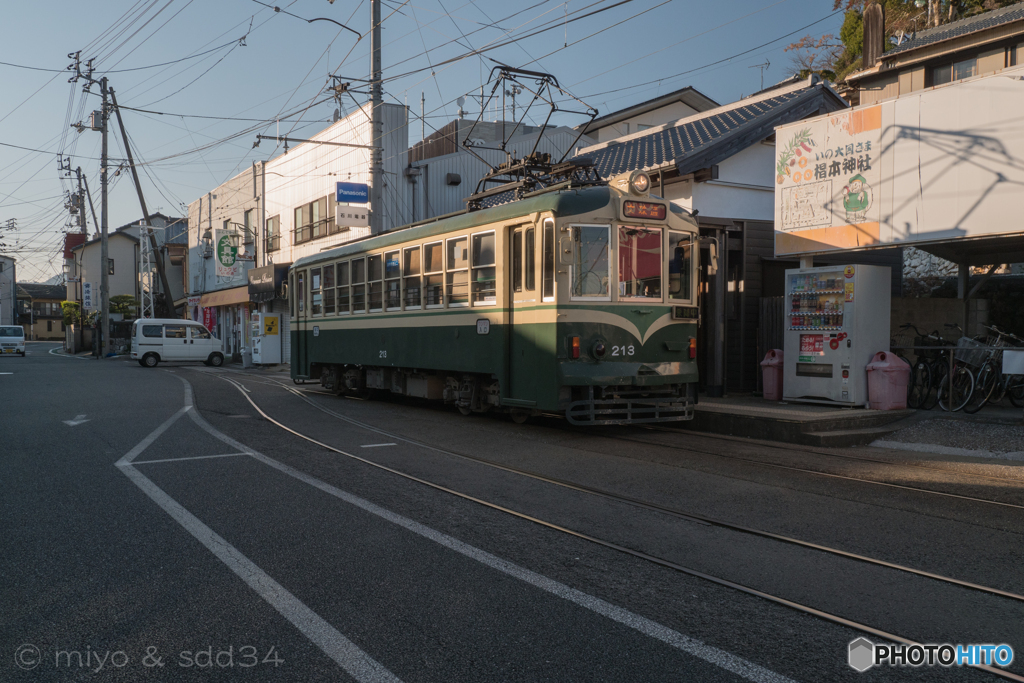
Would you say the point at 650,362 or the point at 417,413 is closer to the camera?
the point at 650,362

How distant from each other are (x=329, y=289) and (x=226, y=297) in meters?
25.0

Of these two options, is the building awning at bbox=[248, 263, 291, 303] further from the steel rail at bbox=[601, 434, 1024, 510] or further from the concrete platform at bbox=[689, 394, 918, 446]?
the steel rail at bbox=[601, 434, 1024, 510]

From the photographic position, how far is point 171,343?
103ft

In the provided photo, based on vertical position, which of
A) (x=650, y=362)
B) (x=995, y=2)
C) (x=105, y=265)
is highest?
(x=995, y=2)

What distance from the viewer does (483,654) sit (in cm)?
334

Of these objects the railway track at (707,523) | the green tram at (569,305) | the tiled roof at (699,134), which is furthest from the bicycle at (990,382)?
the tiled roof at (699,134)

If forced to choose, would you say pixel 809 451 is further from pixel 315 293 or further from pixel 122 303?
pixel 122 303

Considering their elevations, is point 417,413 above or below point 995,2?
below

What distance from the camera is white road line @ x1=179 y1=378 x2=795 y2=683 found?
3.21 m

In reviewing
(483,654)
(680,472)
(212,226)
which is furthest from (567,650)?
(212,226)

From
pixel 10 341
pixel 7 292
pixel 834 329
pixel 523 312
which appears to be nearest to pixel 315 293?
pixel 523 312

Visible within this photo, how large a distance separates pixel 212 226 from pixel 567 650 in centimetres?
4618

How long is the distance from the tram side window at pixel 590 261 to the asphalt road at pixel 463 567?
86.8 inches

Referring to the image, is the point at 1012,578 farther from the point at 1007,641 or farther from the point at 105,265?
the point at 105,265
